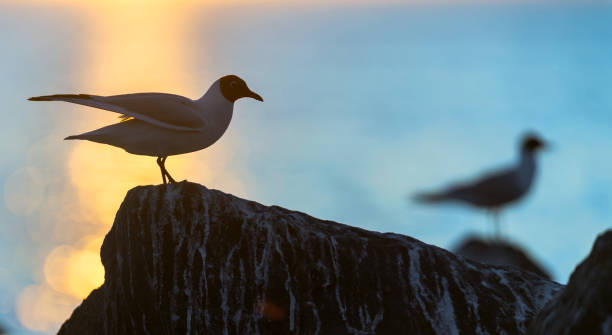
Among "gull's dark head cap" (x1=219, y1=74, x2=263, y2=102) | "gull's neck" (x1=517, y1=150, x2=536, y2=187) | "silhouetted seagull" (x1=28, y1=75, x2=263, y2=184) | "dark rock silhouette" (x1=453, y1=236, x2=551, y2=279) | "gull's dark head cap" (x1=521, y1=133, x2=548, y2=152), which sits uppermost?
"gull's dark head cap" (x1=521, y1=133, x2=548, y2=152)

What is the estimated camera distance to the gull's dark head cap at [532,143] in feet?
86.0

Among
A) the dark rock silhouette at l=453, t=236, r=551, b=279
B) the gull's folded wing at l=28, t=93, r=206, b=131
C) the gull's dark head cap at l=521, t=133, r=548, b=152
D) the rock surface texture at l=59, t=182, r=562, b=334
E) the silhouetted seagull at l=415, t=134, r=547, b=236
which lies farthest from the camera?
the gull's dark head cap at l=521, t=133, r=548, b=152

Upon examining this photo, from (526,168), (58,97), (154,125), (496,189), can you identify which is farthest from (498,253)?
(58,97)

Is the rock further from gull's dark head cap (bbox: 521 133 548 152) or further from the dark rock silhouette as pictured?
gull's dark head cap (bbox: 521 133 548 152)

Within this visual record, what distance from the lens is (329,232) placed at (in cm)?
1023

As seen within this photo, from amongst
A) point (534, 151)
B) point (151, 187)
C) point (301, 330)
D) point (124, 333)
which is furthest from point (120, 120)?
point (534, 151)

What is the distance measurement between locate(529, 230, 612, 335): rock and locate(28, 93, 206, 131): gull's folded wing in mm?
4473

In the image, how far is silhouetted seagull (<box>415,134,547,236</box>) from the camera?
24188 mm

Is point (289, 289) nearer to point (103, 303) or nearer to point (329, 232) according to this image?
point (329, 232)

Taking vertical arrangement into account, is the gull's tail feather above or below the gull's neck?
below

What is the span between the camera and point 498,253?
22.5 meters

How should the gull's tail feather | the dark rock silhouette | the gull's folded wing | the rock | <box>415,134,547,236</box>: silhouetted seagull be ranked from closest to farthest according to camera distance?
the rock → the gull's tail feather → the gull's folded wing → the dark rock silhouette → <box>415,134,547,236</box>: silhouetted seagull

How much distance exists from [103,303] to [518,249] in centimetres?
1482

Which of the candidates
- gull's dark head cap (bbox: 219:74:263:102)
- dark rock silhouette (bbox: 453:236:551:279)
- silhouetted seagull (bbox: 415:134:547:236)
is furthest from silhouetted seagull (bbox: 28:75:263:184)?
silhouetted seagull (bbox: 415:134:547:236)
